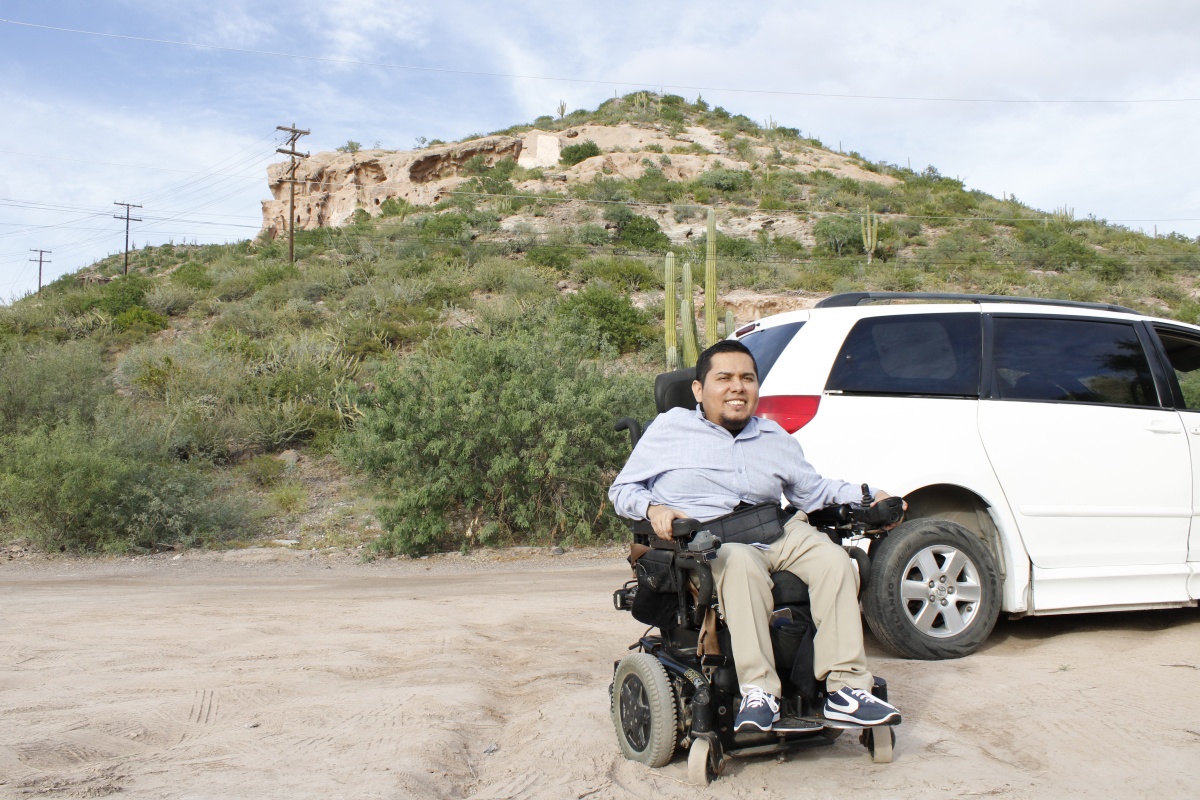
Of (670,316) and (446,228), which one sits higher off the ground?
(446,228)

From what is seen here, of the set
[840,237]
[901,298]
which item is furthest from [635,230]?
[901,298]

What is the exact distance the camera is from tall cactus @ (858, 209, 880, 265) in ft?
118

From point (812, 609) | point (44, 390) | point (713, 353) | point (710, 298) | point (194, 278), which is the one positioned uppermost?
point (194, 278)

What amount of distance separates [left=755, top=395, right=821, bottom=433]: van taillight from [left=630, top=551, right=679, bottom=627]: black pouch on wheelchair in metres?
1.81

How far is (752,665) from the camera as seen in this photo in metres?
3.13

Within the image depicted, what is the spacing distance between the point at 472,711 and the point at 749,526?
5.14ft

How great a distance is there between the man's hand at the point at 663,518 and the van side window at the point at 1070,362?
2.73 m

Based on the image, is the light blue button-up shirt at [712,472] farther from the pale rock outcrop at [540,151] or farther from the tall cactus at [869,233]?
the pale rock outcrop at [540,151]

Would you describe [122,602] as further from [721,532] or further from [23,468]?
[721,532]

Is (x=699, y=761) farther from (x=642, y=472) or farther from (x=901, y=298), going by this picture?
(x=901, y=298)

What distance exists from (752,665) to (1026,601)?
9.02 ft

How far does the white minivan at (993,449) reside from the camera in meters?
4.88

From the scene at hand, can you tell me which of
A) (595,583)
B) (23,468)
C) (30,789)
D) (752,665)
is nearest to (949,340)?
(752,665)

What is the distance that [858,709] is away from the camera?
3.12m
